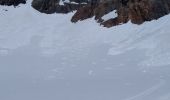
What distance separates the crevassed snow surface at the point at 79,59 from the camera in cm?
1645

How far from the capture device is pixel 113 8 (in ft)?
96.8

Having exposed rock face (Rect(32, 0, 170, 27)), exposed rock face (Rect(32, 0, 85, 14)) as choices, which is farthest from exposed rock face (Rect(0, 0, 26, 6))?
exposed rock face (Rect(32, 0, 170, 27))

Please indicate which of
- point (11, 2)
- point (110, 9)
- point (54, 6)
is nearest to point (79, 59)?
point (110, 9)

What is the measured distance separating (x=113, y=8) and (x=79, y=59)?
7.95 meters

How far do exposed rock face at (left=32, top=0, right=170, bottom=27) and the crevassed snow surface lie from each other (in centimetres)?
67

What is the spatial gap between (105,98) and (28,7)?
21226 mm

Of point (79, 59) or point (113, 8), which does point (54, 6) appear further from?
point (79, 59)

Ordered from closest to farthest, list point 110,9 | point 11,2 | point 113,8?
point 113,8
point 110,9
point 11,2

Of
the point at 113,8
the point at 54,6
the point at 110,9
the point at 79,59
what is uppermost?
the point at 113,8

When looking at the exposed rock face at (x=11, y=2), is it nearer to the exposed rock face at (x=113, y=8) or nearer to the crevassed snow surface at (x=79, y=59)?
the crevassed snow surface at (x=79, y=59)

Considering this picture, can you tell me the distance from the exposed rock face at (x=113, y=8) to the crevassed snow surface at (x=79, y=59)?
0.67 m

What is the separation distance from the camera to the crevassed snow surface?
16453 mm

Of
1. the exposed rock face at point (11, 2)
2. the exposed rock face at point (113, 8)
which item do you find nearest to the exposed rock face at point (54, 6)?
the exposed rock face at point (113, 8)

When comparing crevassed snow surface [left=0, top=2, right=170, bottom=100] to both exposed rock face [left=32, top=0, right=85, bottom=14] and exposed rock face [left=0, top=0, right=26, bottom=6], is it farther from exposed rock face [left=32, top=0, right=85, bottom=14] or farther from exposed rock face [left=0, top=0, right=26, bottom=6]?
exposed rock face [left=0, top=0, right=26, bottom=6]
